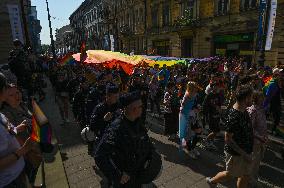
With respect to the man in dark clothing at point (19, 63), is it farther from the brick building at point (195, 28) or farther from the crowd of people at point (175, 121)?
the brick building at point (195, 28)

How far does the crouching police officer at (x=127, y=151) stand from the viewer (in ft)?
9.67

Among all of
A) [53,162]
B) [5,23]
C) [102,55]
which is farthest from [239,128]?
[5,23]

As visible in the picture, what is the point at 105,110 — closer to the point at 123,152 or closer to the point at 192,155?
the point at 123,152

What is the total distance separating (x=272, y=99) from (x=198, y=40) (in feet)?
60.2

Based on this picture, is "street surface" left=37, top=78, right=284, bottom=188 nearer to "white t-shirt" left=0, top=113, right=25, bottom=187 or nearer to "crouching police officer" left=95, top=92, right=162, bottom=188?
"crouching police officer" left=95, top=92, right=162, bottom=188

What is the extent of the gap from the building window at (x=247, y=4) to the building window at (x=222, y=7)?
5.00 ft

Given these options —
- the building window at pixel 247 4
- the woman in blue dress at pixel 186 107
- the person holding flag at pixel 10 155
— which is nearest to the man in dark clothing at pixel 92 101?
the woman in blue dress at pixel 186 107

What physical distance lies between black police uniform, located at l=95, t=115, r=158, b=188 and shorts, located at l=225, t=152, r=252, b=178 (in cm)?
168

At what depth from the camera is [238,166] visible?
4160 mm

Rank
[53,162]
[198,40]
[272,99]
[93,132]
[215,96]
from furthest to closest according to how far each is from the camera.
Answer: [198,40]
[272,99]
[215,96]
[53,162]
[93,132]

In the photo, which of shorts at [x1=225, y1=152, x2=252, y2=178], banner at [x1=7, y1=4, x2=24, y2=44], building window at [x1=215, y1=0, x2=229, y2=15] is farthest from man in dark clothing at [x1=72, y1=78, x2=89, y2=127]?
building window at [x1=215, y1=0, x2=229, y2=15]

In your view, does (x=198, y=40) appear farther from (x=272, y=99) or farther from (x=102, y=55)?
(x=272, y=99)

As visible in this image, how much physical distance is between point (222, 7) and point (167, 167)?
65.0ft

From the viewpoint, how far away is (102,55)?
1311 cm
